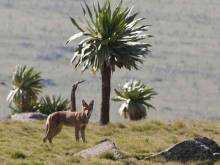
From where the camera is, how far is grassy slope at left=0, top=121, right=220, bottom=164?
2436cm

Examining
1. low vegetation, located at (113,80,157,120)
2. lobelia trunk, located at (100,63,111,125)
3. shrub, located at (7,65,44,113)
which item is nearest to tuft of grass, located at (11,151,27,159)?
lobelia trunk, located at (100,63,111,125)

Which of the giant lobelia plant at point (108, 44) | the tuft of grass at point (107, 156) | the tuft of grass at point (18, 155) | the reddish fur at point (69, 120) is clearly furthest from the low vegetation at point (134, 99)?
the tuft of grass at point (18, 155)

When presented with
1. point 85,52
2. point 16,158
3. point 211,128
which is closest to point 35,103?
point 85,52

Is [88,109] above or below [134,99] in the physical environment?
below

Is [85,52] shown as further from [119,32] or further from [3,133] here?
[3,133]

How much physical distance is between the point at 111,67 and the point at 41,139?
1263cm

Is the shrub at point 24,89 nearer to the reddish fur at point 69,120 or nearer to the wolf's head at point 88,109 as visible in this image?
the reddish fur at point 69,120

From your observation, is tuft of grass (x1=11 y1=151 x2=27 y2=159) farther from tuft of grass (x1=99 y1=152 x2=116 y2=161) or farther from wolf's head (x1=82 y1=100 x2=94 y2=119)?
wolf's head (x1=82 y1=100 x2=94 y2=119)

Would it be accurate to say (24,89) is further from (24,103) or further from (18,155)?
(18,155)

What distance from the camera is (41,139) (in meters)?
31.3

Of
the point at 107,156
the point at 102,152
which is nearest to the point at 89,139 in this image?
the point at 102,152

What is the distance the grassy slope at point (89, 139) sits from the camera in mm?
24358

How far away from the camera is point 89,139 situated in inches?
1291

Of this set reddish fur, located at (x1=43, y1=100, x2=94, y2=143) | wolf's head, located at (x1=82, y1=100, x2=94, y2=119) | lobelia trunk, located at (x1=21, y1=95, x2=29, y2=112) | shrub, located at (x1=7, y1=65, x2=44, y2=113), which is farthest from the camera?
shrub, located at (x1=7, y1=65, x2=44, y2=113)
